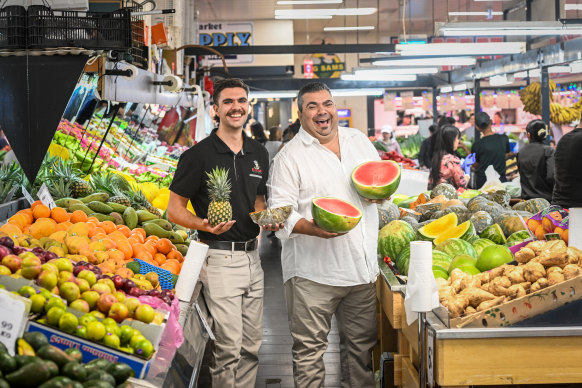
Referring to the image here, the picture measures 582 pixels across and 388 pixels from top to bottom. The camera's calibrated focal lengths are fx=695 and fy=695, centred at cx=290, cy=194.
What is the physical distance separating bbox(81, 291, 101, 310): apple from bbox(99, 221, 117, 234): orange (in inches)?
63.6

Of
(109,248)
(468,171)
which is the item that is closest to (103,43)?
(109,248)

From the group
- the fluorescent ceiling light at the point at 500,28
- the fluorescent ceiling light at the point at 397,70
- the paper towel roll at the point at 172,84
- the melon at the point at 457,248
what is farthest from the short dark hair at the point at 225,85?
the fluorescent ceiling light at the point at 397,70

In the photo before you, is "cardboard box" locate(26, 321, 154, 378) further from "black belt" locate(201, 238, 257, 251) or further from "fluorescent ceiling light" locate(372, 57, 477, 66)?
"fluorescent ceiling light" locate(372, 57, 477, 66)

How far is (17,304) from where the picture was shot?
193 centimetres

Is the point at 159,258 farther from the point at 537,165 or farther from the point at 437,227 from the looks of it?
the point at 537,165

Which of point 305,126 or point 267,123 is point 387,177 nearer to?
point 305,126

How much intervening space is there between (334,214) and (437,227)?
164 cm

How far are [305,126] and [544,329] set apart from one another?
5.38ft

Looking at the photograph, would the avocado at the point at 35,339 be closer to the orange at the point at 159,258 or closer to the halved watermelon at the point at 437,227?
the orange at the point at 159,258

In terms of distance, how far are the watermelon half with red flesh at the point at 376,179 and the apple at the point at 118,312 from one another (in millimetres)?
1512

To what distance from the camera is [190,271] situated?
3146mm

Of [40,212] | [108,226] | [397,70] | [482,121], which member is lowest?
[108,226]

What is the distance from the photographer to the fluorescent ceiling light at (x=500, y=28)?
7.39m

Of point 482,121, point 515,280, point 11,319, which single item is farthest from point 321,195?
point 482,121
